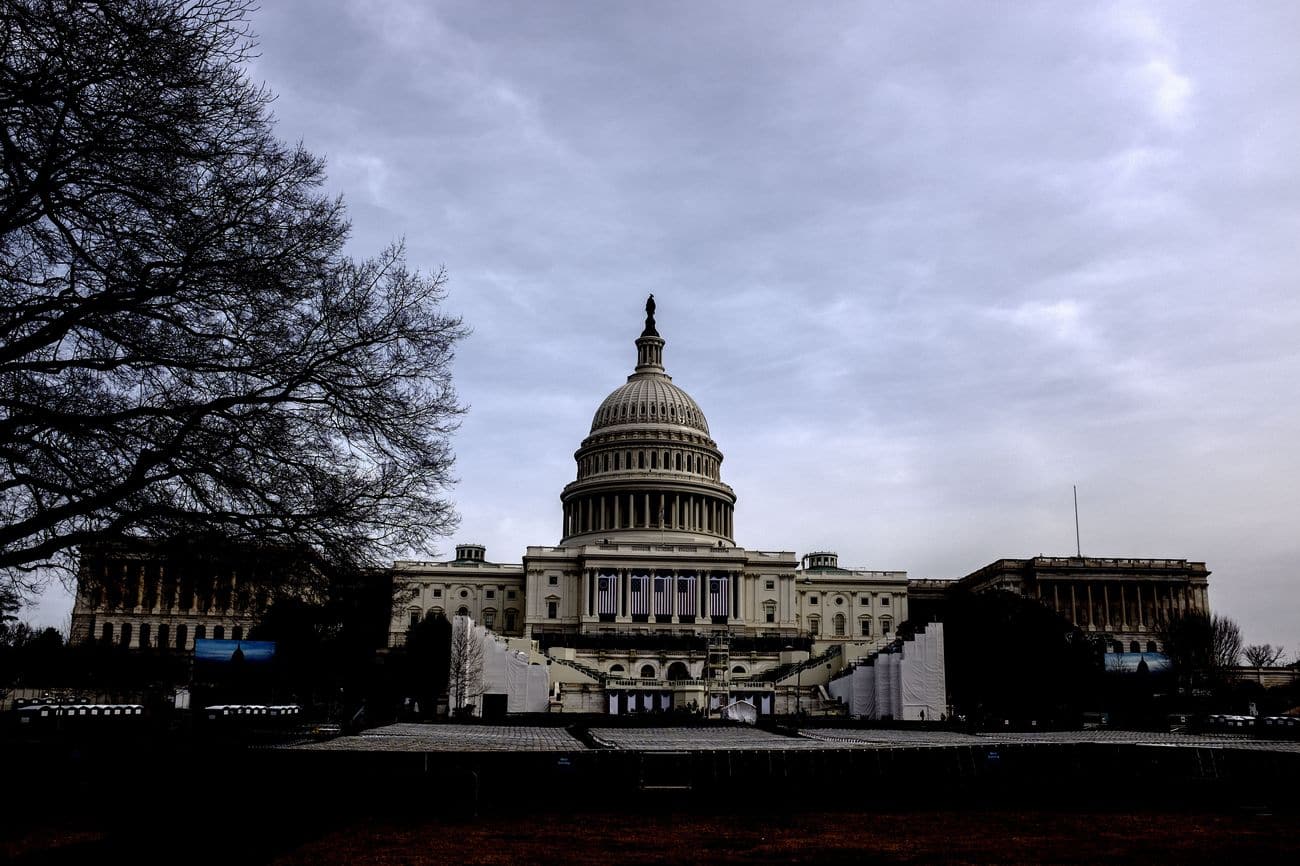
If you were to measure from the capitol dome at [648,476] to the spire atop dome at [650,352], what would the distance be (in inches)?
233

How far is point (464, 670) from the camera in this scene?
82.7 meters

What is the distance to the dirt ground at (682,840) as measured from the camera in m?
16.7

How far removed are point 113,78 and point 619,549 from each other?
13683 centimetres

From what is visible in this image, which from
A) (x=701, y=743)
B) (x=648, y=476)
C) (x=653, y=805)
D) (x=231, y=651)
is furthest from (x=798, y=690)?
(x=653, y=805)

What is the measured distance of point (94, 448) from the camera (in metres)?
16.5

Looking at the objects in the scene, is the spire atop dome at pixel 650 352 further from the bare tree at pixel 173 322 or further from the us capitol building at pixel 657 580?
the bare tree at pixel 173 322

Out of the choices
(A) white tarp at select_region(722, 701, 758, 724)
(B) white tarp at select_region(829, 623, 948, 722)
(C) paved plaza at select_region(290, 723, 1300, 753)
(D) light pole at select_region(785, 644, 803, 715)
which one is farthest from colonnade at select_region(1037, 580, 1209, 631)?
(C) paved plaza at select_region(290, 723, 1300, 753)

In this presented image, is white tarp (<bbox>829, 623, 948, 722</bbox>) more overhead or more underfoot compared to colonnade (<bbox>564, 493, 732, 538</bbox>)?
more underfoot

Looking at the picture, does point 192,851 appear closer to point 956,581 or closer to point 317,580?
point 317,580

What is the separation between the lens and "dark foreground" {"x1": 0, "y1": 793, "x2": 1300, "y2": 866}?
55.1 feet

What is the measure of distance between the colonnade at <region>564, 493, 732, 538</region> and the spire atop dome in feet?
88.1

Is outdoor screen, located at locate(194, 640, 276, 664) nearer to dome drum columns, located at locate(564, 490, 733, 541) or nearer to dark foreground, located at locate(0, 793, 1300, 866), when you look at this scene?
dome drum columns, located at locate(564, 490, 733, 541)

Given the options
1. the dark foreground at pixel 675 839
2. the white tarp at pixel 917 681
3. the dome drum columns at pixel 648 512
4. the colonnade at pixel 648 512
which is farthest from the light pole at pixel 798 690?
the dark foreground at pixel 675 839

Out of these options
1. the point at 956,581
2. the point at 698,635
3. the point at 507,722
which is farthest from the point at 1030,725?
the point at 956,581
